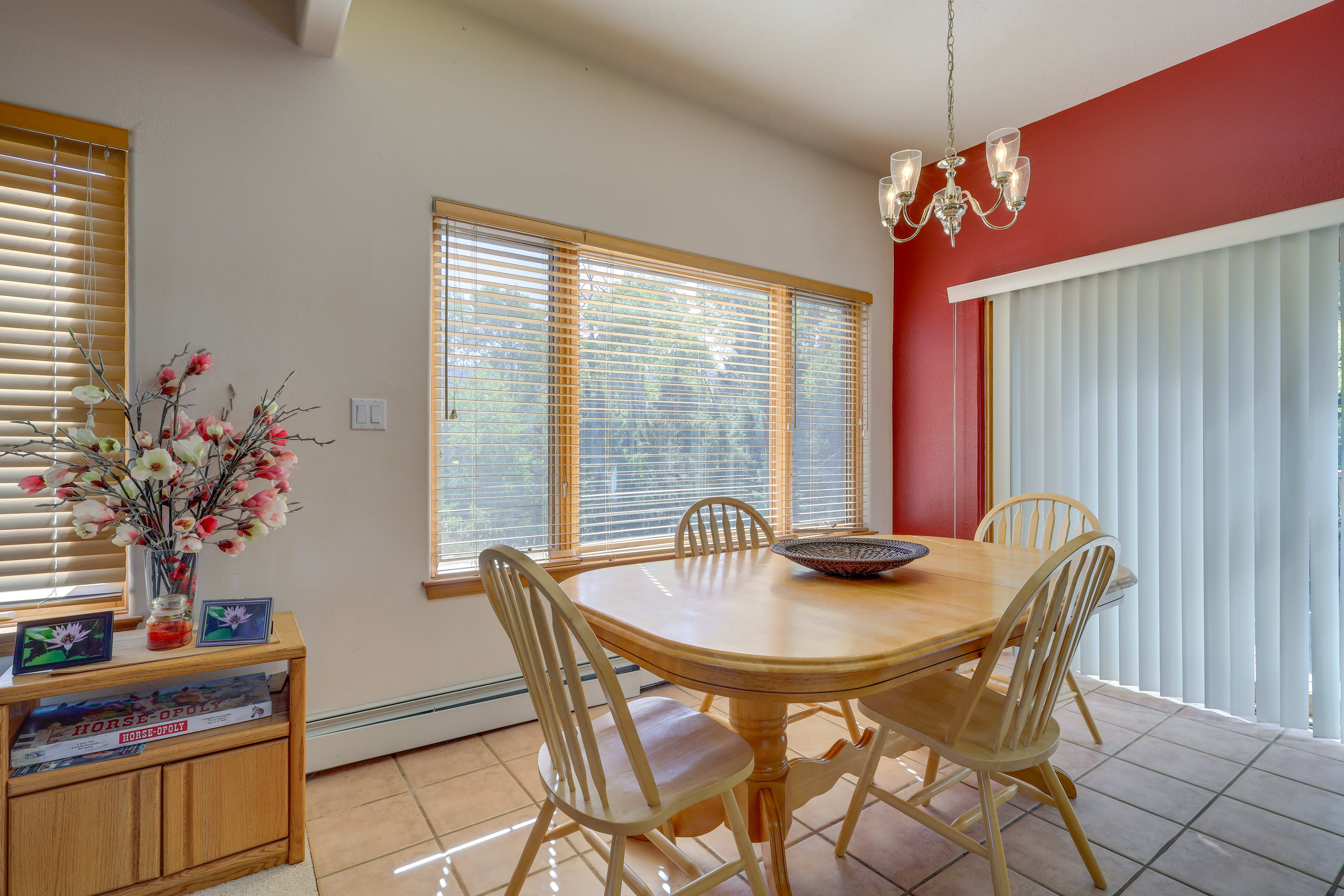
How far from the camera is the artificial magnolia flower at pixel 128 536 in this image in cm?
156

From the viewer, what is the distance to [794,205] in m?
3.34

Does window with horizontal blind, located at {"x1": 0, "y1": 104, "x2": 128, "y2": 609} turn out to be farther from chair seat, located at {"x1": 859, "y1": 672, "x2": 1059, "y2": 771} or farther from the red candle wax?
chair seat, located at {"x1": 859, "y1": 672, "x2": 1059, "y2": 771}

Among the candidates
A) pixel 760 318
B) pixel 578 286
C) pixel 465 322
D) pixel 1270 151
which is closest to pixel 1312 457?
pixel 1270 151

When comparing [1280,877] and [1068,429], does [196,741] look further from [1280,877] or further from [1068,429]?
[1068,429]

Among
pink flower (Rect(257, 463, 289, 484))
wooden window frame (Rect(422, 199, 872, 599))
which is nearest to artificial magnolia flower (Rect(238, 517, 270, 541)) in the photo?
pink flower (Rect(257, 463, 289, 484))

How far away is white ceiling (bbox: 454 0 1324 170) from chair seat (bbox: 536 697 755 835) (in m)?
2.42

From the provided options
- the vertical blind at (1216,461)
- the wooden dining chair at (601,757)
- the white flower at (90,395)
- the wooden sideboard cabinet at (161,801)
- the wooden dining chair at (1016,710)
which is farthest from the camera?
the vertical blind at (1216,461)

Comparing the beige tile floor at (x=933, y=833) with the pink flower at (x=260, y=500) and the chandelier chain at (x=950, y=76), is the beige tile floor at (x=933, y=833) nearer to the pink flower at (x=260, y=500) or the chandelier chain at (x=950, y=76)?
the pink flower at (x=260, y=500)

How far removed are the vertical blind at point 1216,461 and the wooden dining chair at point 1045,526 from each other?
6.4 inches

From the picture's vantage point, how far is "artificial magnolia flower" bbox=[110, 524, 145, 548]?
1.56 metres

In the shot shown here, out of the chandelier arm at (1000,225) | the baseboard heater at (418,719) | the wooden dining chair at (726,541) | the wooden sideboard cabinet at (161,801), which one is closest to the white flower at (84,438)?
the wooden sideboard cabinet at (161,801)

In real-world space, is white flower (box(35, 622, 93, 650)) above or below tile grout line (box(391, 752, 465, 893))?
above

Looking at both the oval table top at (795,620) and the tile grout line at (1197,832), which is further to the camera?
the tile grout line at (1197,832)

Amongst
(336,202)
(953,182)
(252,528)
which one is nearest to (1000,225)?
(953,182)
